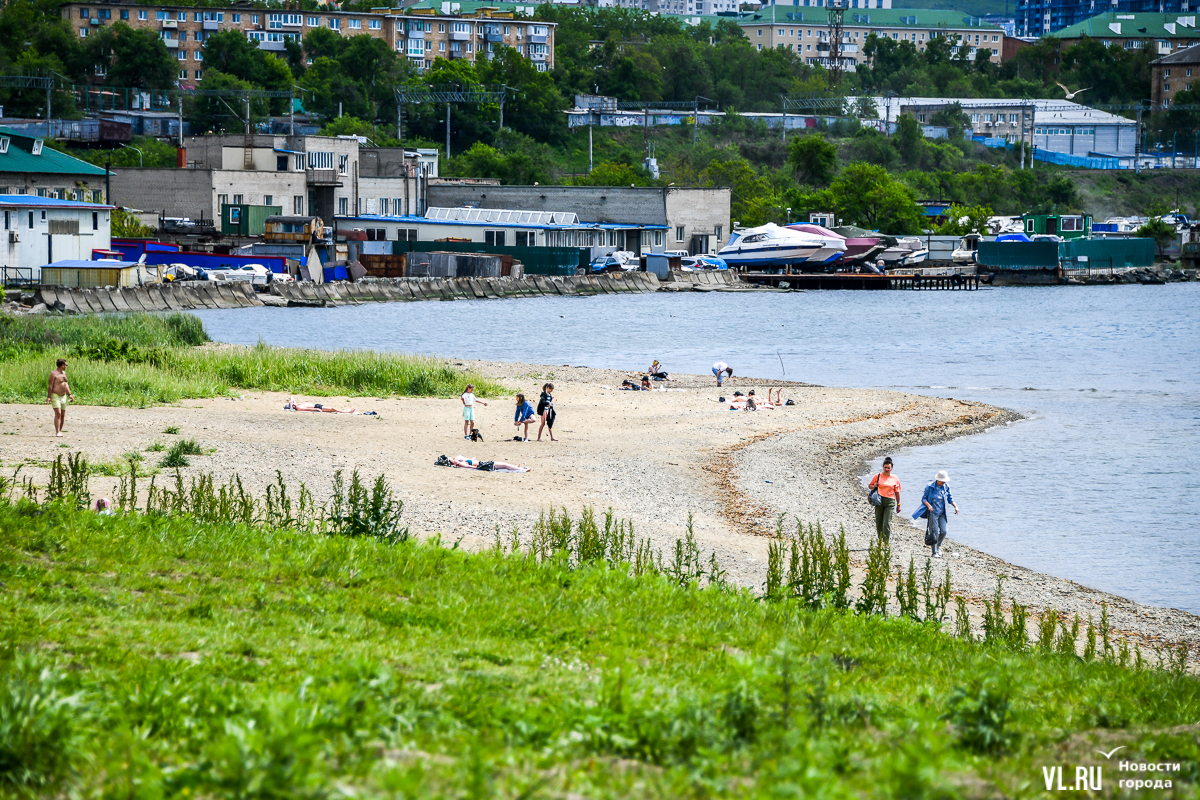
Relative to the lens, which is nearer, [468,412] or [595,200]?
[468,412]

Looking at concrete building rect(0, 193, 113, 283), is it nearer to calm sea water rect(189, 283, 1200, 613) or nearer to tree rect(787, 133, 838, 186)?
calm sea water rect(189, 283, 1200, 613)

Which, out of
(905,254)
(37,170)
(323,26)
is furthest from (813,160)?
(37,170)

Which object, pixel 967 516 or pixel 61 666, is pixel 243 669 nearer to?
pixel 61 666

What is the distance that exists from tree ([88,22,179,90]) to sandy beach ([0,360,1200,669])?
126m

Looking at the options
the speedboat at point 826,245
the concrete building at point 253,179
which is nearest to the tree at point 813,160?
the speedboat at point 826,245

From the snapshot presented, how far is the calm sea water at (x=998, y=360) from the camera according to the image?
2269cm

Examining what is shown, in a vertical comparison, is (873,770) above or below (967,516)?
above

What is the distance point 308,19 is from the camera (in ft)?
560

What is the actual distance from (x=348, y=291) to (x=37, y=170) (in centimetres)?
2141

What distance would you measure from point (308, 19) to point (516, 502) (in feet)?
542

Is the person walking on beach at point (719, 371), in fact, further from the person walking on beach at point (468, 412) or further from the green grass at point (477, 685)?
the green grass at point (477, 685)

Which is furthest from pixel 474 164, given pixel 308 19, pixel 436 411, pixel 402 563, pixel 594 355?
pixel 402 563

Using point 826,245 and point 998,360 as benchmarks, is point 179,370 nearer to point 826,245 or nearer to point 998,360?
→ point 998,360

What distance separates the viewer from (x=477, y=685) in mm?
8391
